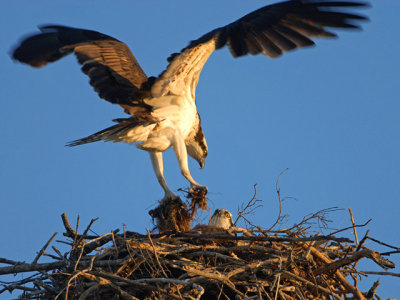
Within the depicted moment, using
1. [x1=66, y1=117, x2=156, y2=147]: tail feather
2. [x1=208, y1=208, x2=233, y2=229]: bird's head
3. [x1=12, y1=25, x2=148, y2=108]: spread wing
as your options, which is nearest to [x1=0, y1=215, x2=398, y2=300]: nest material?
[x1=208, y1=208, x2=233, y2=229]: bird's head

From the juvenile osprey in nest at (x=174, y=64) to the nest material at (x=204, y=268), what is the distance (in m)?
1.28

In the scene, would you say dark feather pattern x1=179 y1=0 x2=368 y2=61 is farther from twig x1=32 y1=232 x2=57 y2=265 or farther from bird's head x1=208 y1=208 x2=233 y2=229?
twig x1=32 y1=232 x2=57 y2=265

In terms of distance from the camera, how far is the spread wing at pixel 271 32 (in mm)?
6188

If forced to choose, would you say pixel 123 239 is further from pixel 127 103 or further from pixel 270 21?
pixel 270 21

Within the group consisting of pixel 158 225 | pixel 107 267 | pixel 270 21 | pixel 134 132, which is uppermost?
pixel 270 21

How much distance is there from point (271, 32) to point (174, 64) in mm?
1045

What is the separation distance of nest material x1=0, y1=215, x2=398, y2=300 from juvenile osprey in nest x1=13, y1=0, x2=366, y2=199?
1277 millimetres

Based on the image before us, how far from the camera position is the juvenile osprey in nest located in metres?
6.30

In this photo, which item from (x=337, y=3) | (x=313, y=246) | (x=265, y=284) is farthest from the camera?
(x=337, y=3)

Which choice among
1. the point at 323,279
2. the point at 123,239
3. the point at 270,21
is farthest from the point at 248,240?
the point at 270,21

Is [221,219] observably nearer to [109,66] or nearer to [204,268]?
[204,268]

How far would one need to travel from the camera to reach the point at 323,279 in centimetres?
548

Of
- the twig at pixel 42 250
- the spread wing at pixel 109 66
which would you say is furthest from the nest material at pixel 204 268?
the spread wing at pixel 109 66

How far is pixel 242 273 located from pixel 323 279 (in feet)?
2.41
